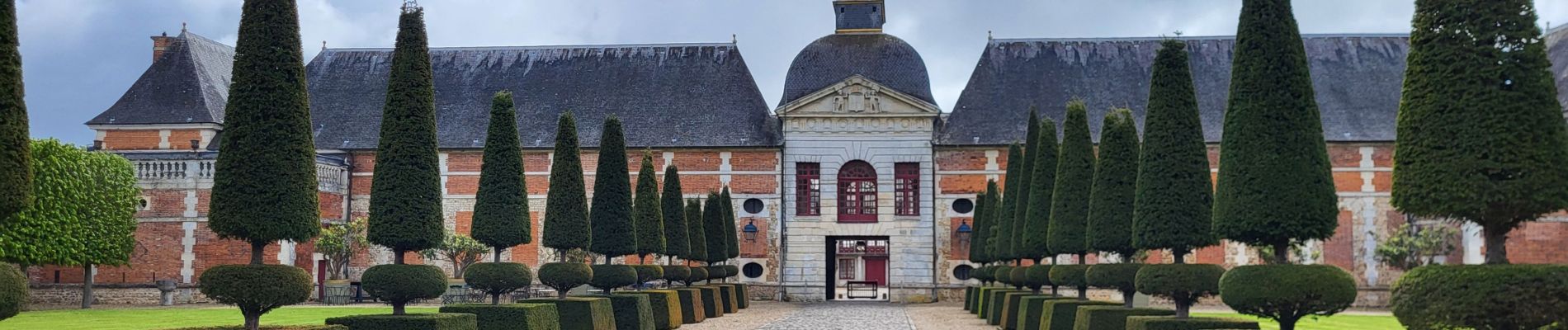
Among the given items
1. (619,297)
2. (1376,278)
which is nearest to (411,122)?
(619,297)

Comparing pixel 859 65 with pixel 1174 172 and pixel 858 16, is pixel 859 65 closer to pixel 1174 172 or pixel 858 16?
pixel 858 16

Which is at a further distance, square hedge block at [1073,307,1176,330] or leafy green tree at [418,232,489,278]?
leafy green tree at [418,232,489,278]

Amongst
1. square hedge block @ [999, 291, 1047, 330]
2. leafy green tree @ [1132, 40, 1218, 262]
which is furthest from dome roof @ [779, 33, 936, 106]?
leafy green tree @ [1132, 40, 1218, 262]

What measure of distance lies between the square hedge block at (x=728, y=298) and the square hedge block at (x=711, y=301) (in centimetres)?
72

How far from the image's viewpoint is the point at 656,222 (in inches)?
959

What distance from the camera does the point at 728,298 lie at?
1163 inches

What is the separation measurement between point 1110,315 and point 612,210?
30.9 feet

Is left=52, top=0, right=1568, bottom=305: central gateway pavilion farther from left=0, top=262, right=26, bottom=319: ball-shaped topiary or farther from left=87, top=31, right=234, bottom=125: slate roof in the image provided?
left=0, top=262, right=26, bottom=319: ball-shaped topiary

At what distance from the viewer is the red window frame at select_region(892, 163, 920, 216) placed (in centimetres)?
3691

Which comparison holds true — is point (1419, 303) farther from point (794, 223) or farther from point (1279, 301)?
point (794, 223)

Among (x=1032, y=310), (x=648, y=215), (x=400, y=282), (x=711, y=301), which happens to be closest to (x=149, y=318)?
(x=648, y=215)

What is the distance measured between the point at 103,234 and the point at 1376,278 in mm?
29533

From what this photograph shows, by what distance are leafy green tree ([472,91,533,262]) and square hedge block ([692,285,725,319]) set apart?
27.3 ft

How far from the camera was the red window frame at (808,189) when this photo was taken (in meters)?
37.1
